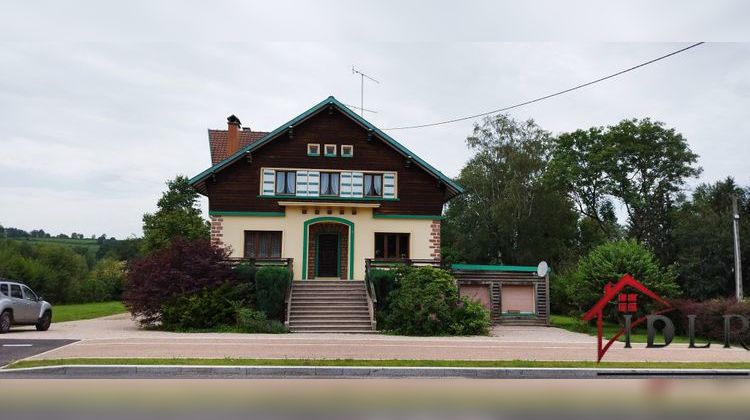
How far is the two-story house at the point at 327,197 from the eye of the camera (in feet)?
96.7

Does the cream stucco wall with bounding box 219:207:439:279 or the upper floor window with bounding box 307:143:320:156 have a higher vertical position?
the upper floor window with bounding box 307:143:320:156

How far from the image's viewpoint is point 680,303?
25.4m

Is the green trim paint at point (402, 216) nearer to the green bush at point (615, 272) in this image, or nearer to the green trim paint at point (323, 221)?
the green trim paint at point (323, 221)

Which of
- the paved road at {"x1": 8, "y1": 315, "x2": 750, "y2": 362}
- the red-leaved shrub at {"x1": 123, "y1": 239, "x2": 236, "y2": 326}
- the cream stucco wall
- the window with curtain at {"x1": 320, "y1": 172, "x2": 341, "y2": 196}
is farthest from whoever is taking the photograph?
the window with curtain at {"x1": 320, "y1": 172, "x2": 341, "y2": 196}

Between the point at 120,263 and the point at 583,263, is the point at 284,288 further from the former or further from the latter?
the point at 120,263

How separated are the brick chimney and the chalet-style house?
15.8ft

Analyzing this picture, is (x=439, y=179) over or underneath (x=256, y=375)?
over

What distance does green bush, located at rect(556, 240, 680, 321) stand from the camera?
26.0 meters

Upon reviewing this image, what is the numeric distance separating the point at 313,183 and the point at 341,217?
205 cm

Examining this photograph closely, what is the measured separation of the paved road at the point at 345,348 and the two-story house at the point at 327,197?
8.20m

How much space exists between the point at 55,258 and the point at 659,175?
5175cm

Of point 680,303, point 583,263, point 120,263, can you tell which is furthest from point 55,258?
point 680,303

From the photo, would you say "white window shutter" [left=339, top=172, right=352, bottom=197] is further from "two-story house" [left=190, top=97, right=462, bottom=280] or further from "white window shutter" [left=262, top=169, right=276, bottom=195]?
"white window shutter" [left=262, top=169, right=276, bottom=195]

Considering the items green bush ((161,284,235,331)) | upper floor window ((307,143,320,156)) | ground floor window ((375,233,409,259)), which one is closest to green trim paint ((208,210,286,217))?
upper floor window ((307,143,320,156))
